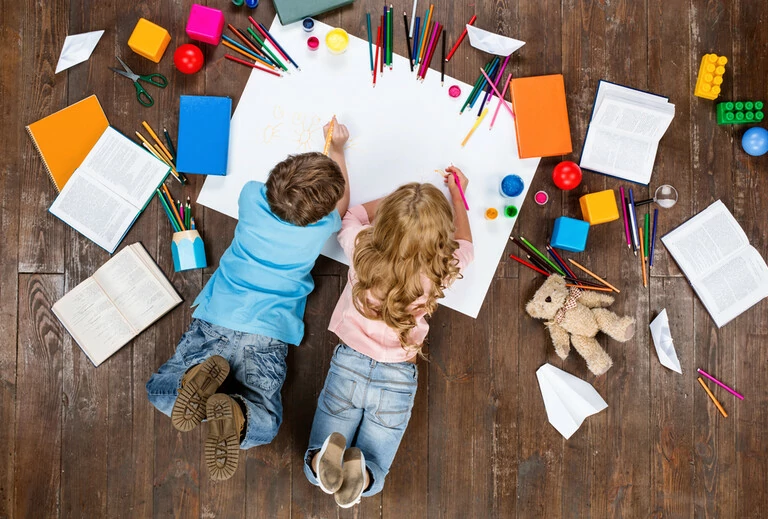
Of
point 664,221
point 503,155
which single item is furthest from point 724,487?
point 503,155

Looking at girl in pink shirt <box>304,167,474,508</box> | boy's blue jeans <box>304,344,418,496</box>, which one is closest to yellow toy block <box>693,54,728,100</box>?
girl in pink shirt <box>304,167,474,508</box>

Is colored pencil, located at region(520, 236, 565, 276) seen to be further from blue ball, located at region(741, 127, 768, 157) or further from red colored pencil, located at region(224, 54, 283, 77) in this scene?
red colored pencil, located at region(224, 54, 283, 77)

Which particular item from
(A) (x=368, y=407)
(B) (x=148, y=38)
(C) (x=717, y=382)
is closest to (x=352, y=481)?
(A) (x=368, y=407)

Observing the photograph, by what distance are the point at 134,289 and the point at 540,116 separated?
1.23 metres

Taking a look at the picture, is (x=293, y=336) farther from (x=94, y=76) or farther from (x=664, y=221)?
(x=664, y=221)

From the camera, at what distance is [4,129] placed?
1447 millimetres

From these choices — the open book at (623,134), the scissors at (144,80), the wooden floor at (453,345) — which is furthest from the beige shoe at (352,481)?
the scissors at (144,80)

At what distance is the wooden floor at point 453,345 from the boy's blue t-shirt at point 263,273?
150 millimetres

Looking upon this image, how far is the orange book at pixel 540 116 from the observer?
1.39 meters

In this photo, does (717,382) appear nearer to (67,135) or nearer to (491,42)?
(491,42)

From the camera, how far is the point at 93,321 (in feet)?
4.69

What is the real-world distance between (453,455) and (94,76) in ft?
4.87

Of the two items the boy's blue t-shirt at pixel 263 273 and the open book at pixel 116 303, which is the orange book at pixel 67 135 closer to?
the open book at pixel 116 303

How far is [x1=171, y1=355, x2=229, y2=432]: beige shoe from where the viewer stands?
1184mm
